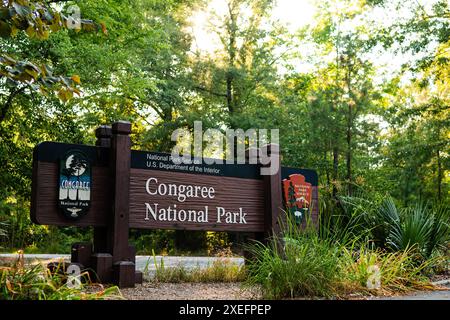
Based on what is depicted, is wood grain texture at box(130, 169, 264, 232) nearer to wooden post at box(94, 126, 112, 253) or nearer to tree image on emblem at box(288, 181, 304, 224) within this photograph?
wooden post at box(94, 126, 112, 253)

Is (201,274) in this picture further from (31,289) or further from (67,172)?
(31,289)

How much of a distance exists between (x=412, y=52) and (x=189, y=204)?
1307 cm

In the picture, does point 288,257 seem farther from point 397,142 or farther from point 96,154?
point 397,142

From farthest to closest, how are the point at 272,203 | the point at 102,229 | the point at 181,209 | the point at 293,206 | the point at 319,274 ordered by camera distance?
the point at 293,206
the point at 272,203
the point at 181,209
the point at 102,229
the point at 319,274

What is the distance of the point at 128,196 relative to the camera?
6.63 meters

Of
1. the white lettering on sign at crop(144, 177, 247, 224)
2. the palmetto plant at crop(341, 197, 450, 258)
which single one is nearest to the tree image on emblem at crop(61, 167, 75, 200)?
the white lettering on sign at crop(144, 177, 247, 224)

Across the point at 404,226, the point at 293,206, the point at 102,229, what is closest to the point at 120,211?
the point at 102,229

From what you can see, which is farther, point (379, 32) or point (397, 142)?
point (397, 142)

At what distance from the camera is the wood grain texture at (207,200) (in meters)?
6.80

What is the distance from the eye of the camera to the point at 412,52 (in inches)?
698

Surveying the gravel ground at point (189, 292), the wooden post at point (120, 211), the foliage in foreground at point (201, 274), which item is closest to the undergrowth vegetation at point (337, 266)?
the gravel ground at point (189, 292)

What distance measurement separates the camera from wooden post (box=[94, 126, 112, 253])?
21.8 feet

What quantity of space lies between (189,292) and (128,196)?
54.5 inches
